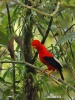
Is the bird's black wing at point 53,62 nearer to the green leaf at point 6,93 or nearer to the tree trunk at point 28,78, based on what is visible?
the tree trunk at point 28,78

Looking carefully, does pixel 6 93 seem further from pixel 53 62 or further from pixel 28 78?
pixel 53 62

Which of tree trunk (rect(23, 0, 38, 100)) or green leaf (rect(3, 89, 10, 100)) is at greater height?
tree trunk (rect(23, 0, 38, 100))

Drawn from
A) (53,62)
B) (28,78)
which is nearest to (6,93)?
(28,78)

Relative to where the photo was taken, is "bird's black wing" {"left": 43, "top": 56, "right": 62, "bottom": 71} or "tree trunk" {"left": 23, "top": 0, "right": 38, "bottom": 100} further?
"tree trunk" {"left": 23, "top": 0, "right": 38, "bottom": 100}

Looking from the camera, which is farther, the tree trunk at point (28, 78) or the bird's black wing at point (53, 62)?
the tree trunk at point (28, 78)

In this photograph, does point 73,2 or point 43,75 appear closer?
point 73,2

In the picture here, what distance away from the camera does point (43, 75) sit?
171 centimetres

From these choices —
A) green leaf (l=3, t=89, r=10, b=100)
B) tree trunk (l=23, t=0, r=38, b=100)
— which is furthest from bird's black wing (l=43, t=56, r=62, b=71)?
green leaf (l=3, t=89, r=10, b=100)

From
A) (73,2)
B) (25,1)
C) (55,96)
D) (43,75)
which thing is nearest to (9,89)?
(43,75)

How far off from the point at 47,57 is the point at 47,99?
0.51 m

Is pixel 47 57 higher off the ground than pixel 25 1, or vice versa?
pixel 25 1

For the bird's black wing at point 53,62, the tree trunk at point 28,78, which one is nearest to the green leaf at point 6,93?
the tree trunk at point 28,78

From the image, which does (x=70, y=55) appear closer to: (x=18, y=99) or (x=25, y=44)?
(x=25, y=44)

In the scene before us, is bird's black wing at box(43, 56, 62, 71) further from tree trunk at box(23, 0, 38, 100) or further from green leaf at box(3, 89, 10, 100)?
green leaf at box(3, 89, 10, 100)
